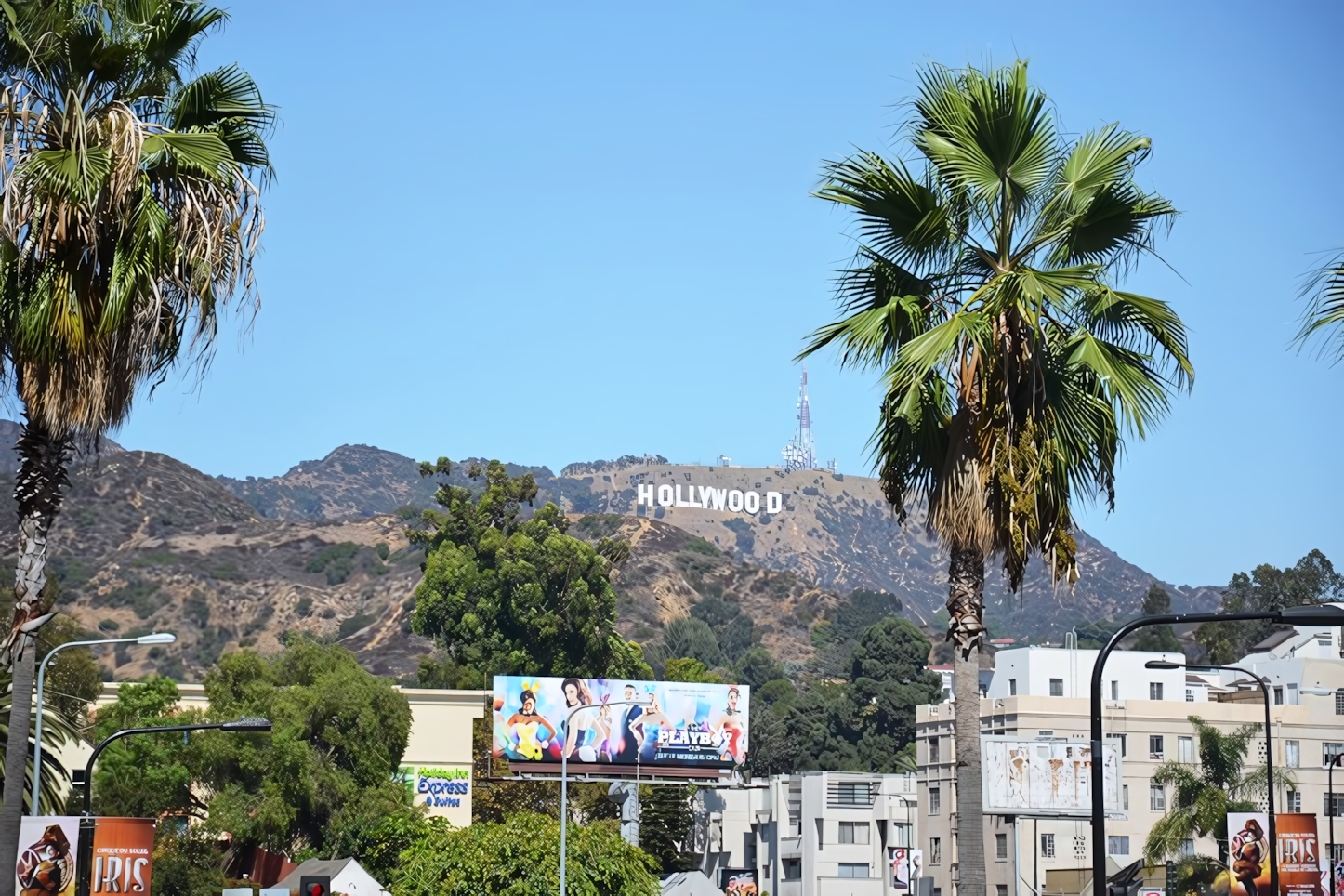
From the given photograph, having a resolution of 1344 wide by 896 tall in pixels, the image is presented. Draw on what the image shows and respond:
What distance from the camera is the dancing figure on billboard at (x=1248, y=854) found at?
45062 millimetres

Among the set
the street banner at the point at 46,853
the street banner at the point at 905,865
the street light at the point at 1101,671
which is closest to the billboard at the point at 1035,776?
the street light at the point at 1101,671

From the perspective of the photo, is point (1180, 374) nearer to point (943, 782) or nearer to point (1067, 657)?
point (943, 782)

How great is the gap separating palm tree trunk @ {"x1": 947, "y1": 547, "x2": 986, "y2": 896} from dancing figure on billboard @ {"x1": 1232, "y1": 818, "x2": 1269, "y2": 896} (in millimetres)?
28588

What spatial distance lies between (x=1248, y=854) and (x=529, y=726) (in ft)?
176

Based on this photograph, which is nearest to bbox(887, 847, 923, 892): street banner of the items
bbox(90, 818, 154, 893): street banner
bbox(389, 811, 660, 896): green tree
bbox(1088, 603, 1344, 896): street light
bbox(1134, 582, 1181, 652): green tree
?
bbox(389, 811, 660, 896): green tree

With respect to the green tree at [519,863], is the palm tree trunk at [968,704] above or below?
above

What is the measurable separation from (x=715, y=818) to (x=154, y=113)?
3832 inches

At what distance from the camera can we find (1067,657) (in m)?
99.1

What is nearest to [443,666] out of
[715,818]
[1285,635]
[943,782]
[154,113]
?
[715,818]

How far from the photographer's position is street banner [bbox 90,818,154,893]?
30.4 m

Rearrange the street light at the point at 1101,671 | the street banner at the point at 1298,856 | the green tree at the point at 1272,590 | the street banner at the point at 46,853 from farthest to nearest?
the green tree at the point at 1272,590 → the street banner at the point at 1298,856 → the street banner at the point at 46,853 → the street light at the point at 1101,671

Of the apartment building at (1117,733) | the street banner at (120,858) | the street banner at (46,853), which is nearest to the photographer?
the street banner at (46,853)

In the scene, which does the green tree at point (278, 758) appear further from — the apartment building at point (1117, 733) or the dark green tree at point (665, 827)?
the apartment building at point (1117, 733)

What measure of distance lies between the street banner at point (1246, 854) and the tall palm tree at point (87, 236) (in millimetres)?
33007
